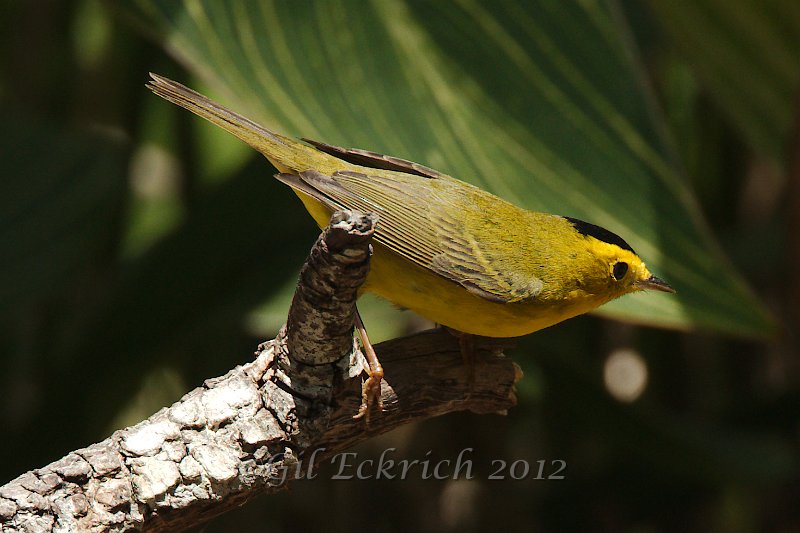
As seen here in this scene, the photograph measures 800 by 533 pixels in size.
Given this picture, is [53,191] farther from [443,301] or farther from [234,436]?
[234,436]

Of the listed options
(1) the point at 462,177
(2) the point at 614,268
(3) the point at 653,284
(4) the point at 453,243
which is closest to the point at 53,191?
(1) the point at 462,177

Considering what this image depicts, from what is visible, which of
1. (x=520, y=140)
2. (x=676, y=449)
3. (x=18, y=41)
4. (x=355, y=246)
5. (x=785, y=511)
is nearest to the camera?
(x=355, y=246)

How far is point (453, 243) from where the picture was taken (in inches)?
114

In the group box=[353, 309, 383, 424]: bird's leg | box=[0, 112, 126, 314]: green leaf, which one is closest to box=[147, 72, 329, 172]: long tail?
box=[353, 309, 383, 424]: bird's leg

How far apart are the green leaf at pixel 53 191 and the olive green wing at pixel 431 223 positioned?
5.79ft

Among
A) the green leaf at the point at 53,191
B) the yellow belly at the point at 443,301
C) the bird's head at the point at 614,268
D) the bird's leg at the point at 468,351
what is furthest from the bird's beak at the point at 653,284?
the green leaf at the point at 53,191

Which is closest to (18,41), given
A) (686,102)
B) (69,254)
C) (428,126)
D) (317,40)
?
(69,254)

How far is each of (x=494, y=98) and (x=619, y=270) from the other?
767 millimetres

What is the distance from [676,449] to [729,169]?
1980mm

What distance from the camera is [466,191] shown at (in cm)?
317

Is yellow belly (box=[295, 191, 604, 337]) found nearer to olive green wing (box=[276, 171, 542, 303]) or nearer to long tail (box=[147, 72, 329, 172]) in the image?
olive green wing (box=[276, 171, 542, 303])

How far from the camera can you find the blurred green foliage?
3.02 meters

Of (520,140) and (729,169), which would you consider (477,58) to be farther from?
(729,169)

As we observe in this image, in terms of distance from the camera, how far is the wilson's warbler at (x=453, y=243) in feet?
9.04
